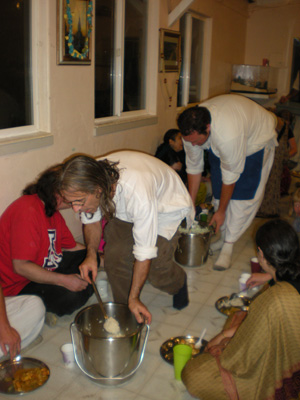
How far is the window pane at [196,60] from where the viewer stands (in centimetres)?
520

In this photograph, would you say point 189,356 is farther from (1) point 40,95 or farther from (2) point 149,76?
(2) point 149,76

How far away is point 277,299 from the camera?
141 centimetres

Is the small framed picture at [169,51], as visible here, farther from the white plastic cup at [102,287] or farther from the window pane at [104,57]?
the white plastic cup at [102,287]

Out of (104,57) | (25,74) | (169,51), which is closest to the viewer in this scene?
(25,74)

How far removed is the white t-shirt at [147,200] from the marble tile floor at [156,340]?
53 cm

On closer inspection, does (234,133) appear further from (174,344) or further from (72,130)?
(174,344)

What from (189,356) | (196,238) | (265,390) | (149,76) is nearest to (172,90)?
(149,76)

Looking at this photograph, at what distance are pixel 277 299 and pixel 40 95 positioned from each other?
1997 millimetres

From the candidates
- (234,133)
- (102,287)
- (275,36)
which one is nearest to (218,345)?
(102,287)

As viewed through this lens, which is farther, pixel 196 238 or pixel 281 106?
pixel 281 106

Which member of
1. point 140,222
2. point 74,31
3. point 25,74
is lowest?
point 140,222

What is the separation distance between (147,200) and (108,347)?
0.63 m

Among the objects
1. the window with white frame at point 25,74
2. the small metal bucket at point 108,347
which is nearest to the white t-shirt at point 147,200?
the small metal bucket at point 108,347

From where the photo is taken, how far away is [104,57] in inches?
139
